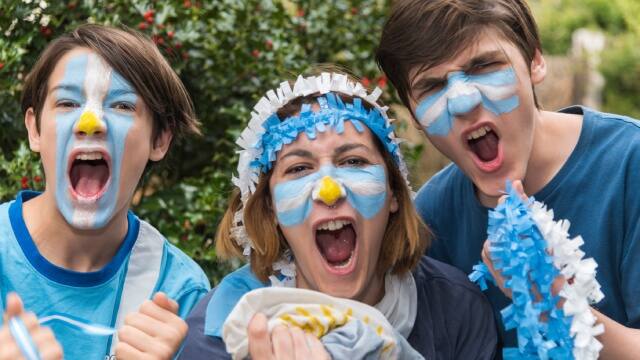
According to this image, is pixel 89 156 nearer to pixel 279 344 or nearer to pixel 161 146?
pixel 161 146

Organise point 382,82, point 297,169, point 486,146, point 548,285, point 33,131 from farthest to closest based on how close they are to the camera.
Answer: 1. point 382,82
2. point 33,131
3. point 486,146
4. point 297,169
5. point 548,285

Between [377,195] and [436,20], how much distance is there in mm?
591

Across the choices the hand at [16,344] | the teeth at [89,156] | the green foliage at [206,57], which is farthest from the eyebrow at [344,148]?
the green foliage at [206,57]

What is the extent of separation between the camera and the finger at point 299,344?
A: 8.32 ft

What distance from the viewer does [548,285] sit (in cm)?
250

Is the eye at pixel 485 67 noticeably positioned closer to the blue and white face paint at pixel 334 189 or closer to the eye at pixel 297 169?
the blue and white face paint at pixel 334 189

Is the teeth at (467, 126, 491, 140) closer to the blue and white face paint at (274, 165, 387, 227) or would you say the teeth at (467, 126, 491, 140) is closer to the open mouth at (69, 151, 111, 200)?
the blue and white face paint at (274, 165, 387, 227)

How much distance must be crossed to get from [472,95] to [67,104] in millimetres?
1329

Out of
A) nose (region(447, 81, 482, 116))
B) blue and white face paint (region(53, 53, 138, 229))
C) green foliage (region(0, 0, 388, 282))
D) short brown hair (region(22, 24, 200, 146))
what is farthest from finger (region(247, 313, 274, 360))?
green foliage (region(0, 0, 388, 282))

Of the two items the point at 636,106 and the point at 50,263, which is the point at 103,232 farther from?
the point at 636,106

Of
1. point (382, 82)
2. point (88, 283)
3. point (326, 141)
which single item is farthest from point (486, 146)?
point (382, 82)

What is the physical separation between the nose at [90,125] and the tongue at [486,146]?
121cm

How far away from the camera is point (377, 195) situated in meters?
2.95

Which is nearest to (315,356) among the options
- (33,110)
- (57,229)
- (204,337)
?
(204,337)
